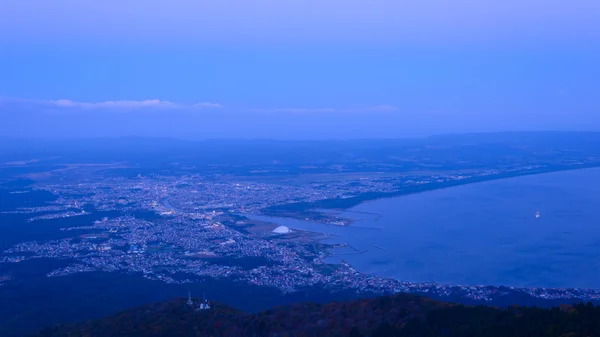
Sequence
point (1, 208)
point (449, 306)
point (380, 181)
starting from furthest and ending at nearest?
1. point (380, 181)
2. point (1, 208)
3. point (449, 306)

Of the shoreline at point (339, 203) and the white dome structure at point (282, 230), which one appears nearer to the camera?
the white dome structure at point (282, 230)

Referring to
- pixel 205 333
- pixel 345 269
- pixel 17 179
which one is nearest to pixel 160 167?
pixel 17 179

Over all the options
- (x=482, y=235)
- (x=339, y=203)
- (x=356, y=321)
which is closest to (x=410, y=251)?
(x=482, y=235)

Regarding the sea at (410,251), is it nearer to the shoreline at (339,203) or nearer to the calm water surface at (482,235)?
the calm water surface at (482,235)

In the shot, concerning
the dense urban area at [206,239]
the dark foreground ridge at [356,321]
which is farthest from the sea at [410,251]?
the dark foreground ridge at [356,321]

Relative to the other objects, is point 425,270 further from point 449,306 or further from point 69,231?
point 69,231

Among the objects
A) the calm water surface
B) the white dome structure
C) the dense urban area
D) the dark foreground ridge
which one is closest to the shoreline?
the dense urban area
